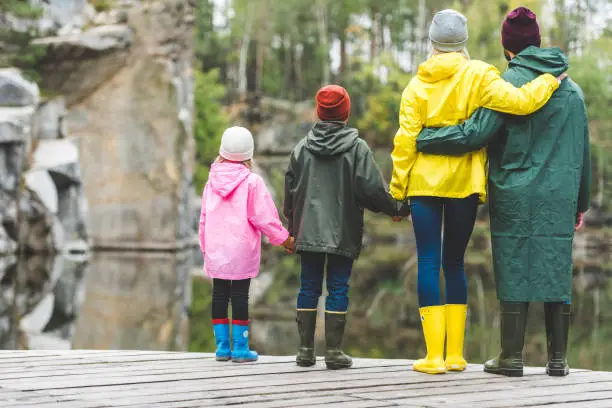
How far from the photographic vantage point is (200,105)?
3397 cm

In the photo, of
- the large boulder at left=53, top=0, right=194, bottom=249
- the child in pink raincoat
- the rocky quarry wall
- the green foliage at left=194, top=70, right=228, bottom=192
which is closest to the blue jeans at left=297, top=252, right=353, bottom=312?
the child in pink raincoat

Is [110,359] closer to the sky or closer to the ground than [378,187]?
closer to the ground

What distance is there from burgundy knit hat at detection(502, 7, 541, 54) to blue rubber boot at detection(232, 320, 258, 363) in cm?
198

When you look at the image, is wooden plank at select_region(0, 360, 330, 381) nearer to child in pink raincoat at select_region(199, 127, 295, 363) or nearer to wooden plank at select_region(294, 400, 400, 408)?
child in pink raincoat at select_region(199, 127, 295, 363)

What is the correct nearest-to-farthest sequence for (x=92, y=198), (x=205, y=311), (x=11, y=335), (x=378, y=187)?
(x=378, y=187) < (x=11, y=335) < (x=205, y=311) < (x=92, y=198)

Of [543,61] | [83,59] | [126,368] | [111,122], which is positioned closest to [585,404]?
[543,61]

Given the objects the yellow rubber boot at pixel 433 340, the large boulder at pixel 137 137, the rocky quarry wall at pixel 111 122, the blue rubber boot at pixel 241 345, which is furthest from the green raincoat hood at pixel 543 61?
the large boulder at pixel 137 137

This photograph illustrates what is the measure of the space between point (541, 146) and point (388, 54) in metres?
33.9

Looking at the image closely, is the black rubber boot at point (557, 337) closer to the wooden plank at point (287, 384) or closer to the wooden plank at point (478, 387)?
the wooden plank at point (478, 387)

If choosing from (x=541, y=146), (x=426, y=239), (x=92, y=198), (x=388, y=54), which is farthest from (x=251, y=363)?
(x=388, y=54)

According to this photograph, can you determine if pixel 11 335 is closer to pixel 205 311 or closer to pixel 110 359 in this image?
pixel 205 311

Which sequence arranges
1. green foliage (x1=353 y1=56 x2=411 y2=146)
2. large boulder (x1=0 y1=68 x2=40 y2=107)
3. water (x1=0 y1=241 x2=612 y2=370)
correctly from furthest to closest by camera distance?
1. green foliage (x1=353 y1=56 x2=411 y2=146)
2. large boulder (x1=0 y1=68 x2=40 y2=107)
3. water (x1=0 y1=241 x2=612 y2=370)

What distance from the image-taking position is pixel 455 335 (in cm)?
479

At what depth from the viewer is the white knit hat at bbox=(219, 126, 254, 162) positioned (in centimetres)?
516
